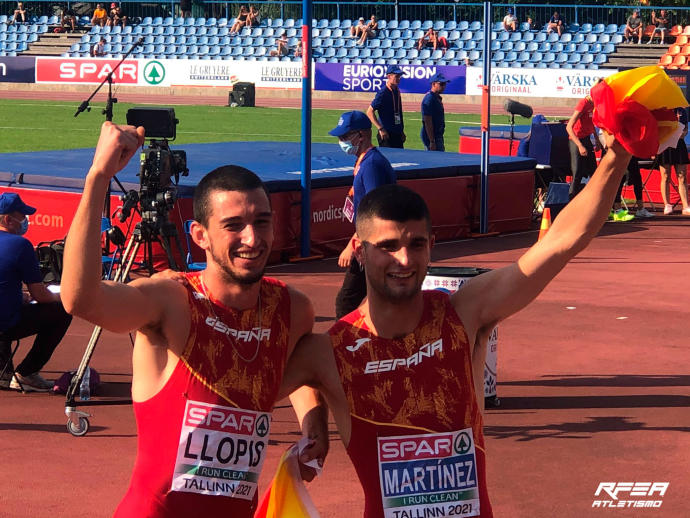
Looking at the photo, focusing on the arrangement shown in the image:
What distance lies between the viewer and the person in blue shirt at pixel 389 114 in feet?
68.3

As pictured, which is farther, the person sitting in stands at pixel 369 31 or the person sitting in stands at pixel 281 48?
the person sitting in stands at pixel 281 48

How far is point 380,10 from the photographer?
49.9 m

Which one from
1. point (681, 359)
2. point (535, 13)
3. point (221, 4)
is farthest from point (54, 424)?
point (221, 4)

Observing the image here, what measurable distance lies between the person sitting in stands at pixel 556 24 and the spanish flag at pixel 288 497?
42.7 meters

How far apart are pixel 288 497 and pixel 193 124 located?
31.8 metres

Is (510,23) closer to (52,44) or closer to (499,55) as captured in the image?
(499,55)

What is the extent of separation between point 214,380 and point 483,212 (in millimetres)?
14269

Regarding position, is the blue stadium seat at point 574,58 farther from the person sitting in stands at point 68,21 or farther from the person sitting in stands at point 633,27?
the person sitting in stands at point 68,21

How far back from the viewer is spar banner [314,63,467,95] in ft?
148

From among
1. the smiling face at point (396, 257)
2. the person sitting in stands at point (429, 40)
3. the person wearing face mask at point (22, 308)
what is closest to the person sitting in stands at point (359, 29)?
the person sitting in stands at point (429, 40)

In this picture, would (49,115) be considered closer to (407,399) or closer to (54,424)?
(54,424)

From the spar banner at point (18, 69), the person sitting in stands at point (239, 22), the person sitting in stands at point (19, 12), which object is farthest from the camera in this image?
the person sitting in stands at point (19, 12)

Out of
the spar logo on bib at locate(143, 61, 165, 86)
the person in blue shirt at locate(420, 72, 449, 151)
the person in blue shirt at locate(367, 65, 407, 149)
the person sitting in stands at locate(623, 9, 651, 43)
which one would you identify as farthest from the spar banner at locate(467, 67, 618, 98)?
the person in blue shirt at locate(367, 65, 407, 149)

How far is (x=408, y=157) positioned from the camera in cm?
1839
